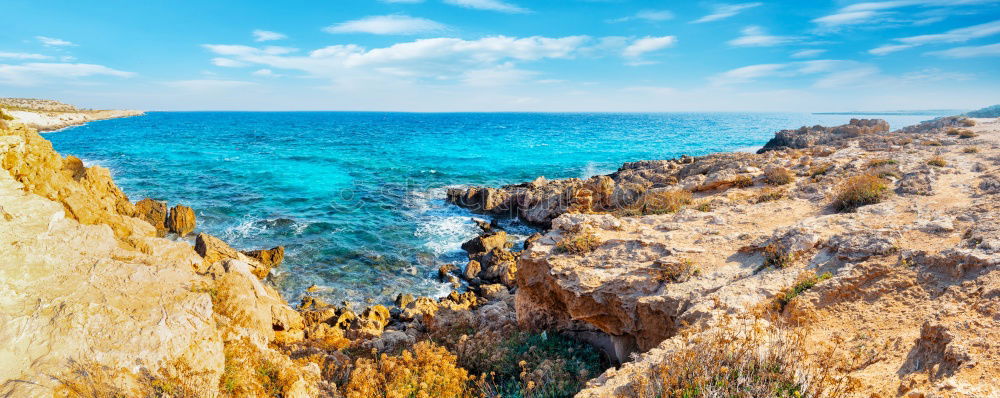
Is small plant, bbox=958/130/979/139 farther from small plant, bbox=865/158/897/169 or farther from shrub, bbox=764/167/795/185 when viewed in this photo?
shrub, bbox=764/167/795/185

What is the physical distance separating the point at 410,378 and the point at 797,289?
6.23 meters

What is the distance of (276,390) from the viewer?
6.43 meters

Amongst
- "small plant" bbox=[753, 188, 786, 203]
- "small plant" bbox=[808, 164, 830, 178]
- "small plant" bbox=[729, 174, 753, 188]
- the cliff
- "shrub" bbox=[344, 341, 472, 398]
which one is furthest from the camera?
"small plant" bbox=[729, 174, 753, 188]

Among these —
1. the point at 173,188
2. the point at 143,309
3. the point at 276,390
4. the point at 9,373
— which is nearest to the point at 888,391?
the point at 276,390

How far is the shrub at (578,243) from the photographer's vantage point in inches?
374

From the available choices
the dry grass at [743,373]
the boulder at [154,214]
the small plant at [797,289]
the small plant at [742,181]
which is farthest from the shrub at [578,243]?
the boulder at [154,214]

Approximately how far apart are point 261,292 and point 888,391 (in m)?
12.2

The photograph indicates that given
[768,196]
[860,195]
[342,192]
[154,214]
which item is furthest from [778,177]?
[342,192]

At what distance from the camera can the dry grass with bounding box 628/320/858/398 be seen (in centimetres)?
451

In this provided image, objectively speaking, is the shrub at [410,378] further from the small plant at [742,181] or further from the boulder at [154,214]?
the boulder at [154,214]

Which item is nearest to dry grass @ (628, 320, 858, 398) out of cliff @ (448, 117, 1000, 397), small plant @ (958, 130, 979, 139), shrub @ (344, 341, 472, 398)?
cliff @ (448, 117, 1000, 397)

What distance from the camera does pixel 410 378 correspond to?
6.93 m

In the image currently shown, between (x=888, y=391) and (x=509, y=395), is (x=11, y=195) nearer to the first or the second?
(x=509, y=395)

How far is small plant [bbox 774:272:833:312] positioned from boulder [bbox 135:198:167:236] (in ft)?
78.2
